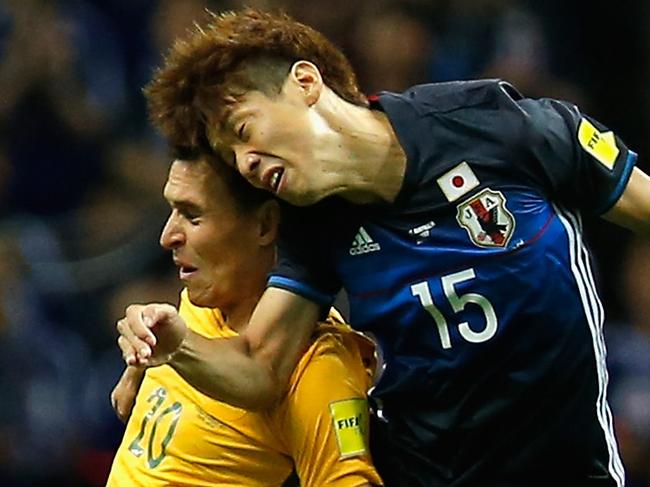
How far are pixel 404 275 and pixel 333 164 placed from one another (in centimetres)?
23

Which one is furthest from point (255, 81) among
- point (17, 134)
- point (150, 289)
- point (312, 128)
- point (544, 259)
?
point (17, 134)

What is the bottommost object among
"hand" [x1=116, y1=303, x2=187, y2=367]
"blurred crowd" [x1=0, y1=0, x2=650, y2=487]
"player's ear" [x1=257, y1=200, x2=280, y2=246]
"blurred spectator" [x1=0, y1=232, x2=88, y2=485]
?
"blurred spectator" [x1=0, y1=232, x2=88, y2=485]

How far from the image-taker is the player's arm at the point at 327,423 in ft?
11.2

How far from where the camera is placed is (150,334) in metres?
3.11

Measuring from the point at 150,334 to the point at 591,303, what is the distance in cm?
77

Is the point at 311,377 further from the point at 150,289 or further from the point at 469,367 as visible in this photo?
the point at 150,289

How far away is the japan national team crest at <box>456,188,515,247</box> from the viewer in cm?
323

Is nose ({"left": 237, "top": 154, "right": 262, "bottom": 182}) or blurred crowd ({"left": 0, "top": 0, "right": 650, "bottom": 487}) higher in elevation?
nose ({"left": 237, "top": 154, "right": 262, "bottom": 182})

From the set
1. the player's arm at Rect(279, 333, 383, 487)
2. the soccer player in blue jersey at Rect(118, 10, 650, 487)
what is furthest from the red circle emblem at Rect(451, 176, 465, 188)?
the player's arm at Rect(279, 333, 383, 487)

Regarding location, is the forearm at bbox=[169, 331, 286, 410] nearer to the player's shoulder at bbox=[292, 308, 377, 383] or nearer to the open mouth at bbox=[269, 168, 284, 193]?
the player's shoulder at bbox=[292, 308, 377, 383]

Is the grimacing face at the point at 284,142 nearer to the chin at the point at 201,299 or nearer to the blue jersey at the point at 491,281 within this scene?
the blue jersey at the point at 491,281

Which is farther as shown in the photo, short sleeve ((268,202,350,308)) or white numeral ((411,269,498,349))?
short sleeve ((268,202,350,308))

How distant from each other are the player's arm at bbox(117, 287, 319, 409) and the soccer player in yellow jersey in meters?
0.05

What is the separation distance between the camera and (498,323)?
10.6 feet
